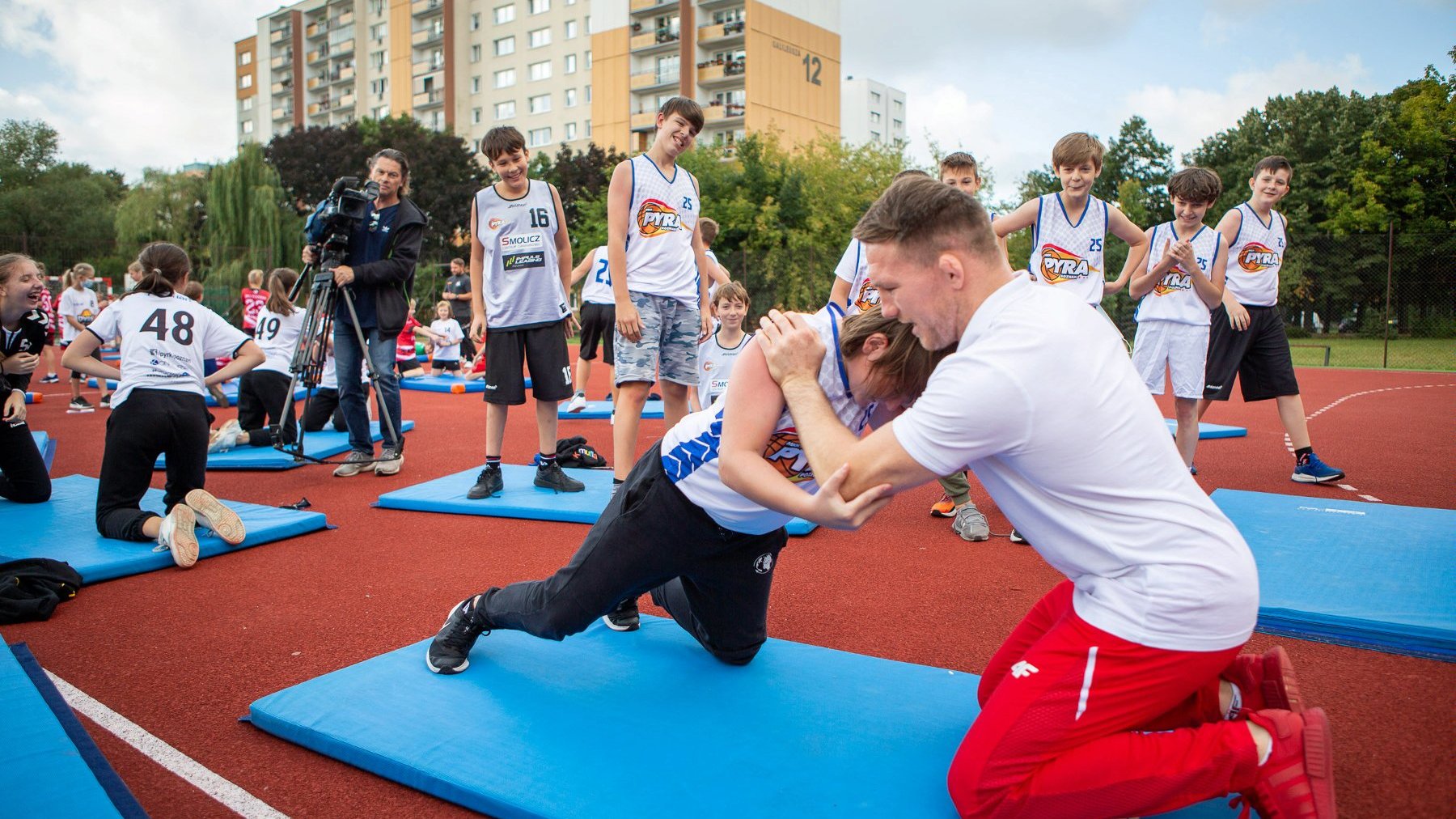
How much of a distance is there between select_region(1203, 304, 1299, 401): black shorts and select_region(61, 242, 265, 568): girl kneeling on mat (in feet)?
20.0

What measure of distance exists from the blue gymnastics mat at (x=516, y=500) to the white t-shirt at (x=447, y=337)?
877 centimetres

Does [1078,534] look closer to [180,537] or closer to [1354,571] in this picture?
[1354,571]

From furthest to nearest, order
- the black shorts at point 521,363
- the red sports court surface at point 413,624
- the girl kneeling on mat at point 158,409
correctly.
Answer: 1. the black shorts at point 521,363
2. the girl kneeling on mat at point 158,409
3. the red sports court surface at point 413,624

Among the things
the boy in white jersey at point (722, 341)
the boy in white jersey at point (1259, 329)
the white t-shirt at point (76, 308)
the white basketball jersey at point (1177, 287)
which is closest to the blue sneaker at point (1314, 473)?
the boy in white jersey at point (1259, 329)

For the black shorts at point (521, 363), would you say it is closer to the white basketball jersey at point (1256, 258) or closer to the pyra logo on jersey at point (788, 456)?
the pyra logo on jersey at point (788, 456)

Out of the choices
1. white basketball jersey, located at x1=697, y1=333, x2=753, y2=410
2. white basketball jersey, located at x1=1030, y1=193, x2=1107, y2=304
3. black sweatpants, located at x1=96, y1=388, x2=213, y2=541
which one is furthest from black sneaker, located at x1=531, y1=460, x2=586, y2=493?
white basketball jersey, located at x1=1030, y1=193, x2=1107, y2=304

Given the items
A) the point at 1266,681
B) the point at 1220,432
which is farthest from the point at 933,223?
the point at 1220,432

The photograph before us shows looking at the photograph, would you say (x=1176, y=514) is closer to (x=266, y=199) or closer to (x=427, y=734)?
(x=427, y=734)

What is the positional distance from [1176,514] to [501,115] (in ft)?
197

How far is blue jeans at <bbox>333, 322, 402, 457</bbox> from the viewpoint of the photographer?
248 inches

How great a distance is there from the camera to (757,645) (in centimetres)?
286

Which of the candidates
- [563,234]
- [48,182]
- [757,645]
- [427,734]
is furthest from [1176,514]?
[48,182]

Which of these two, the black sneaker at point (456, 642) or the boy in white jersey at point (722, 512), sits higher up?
the boy in white jersey at point (722, 512)

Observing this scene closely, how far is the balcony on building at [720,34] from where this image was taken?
4822cm
